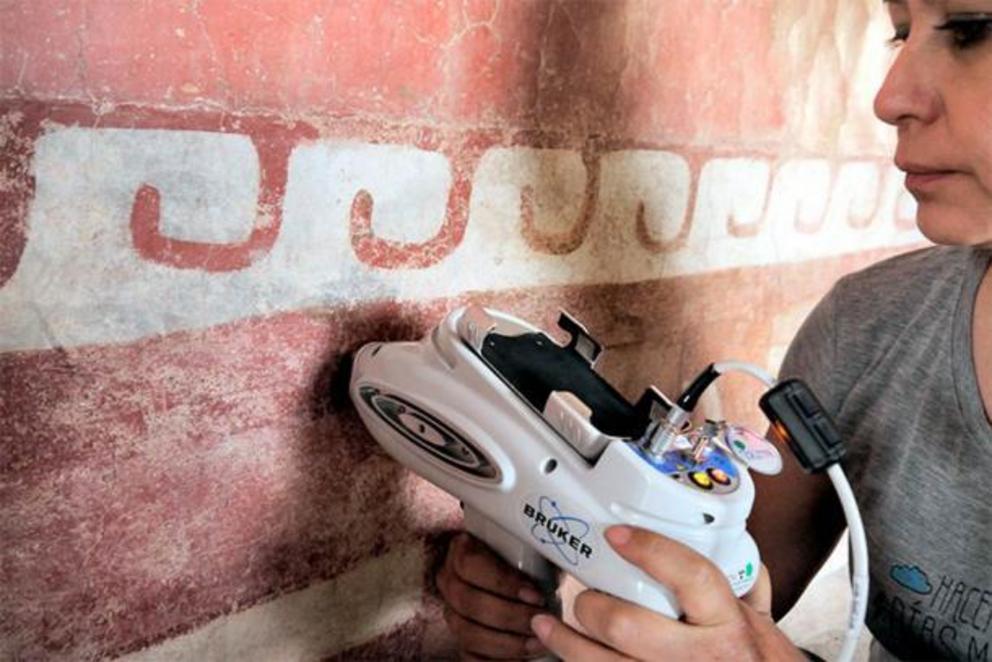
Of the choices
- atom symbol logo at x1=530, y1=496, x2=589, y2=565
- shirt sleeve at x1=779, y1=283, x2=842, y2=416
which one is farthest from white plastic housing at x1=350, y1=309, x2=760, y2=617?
shirt sleeve at x1=779, y1=283, x2=842, y2=416

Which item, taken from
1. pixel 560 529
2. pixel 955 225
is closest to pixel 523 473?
pixel 560 529

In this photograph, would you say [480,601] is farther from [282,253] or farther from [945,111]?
[945,111]

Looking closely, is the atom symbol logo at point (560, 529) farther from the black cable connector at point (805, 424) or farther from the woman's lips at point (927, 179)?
the woman's lips at point (927, 179)

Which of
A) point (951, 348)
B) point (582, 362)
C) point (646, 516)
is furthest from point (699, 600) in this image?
point (951, 348)

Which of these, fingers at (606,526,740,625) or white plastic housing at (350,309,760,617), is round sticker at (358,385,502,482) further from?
fingers at (606,526,740,625)

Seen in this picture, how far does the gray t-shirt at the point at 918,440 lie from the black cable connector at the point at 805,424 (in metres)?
0.28

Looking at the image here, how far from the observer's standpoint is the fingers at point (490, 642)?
773mm

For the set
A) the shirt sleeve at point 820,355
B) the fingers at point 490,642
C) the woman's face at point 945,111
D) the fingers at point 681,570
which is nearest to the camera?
the fingers at point 681,570

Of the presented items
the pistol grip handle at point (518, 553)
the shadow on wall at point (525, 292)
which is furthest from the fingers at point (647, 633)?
the shadow on wall at point (525, 292)

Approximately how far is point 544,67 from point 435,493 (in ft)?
1.40

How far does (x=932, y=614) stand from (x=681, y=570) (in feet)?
1.46

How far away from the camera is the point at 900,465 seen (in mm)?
886

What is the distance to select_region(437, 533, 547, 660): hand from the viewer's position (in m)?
0.76

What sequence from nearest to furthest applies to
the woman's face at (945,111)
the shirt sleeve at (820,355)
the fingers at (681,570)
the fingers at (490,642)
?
the fingers at (681,570) → the woman's face at (945,111) → the fingers at (490,642) → the shirt sleeve at (820,355)
